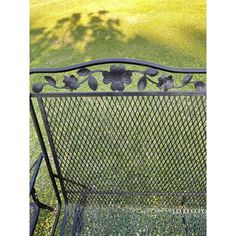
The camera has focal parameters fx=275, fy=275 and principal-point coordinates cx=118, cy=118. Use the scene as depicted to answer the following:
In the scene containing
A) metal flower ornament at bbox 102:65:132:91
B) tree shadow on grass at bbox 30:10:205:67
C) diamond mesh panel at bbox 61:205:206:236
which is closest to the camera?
metal flower ornament at bbox 102:65:132:91

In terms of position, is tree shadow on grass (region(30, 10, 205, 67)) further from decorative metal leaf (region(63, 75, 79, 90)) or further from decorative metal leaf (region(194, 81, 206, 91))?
decorative metal leaf (region(63, 75, 79, 90))

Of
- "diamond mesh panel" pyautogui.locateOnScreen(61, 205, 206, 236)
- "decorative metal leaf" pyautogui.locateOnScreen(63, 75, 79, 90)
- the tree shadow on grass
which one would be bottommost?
"diamond mesh panel" pyautogui.locateOnScreen(61, 205, 206, 236)

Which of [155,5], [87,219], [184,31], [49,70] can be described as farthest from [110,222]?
[155,5]

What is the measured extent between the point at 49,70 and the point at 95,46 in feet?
9.94

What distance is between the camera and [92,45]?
4.10m

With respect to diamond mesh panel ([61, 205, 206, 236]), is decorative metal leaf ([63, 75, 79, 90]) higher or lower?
higher

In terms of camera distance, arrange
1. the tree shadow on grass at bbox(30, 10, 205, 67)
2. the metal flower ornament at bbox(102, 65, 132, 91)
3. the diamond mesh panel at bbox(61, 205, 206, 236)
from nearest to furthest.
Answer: the metal flower ornament at bbox(102, 65, 132, 91), the diamond mesh panel at bbox(61, 205, 206, 236), the tree shadow on grass at bbox(30, 10, 205, 67)

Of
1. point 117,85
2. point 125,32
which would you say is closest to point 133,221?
point 117,85

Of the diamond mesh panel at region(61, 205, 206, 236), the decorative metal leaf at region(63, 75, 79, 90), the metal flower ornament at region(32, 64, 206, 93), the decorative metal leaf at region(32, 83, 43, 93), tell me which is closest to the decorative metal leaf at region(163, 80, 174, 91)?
the metal flower ornament at region(32, 64, 206, 93)

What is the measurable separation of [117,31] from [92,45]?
0.53 metres

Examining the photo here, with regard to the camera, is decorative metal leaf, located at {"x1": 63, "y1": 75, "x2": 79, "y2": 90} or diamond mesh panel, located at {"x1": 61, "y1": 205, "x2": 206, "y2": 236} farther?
diamond mesh panel, located at {"x1": 61, "y1": 205, "x2": 206, "y2": 236}

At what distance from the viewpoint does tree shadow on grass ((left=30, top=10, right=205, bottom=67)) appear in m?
3.81

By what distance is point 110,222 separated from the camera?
1.66 m
